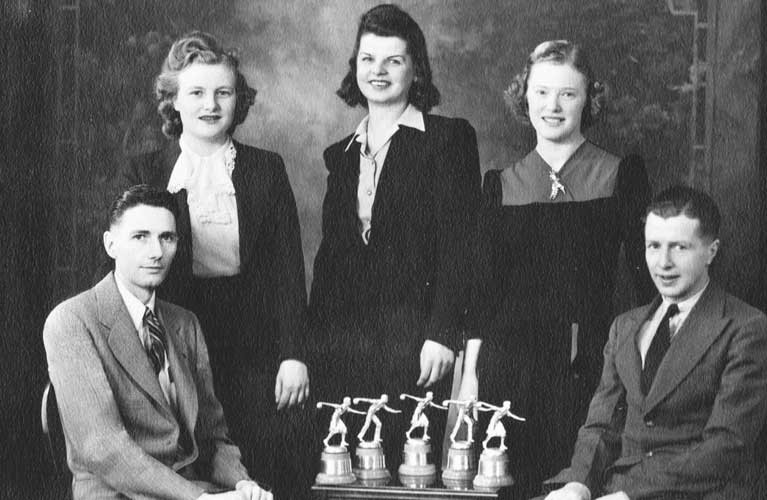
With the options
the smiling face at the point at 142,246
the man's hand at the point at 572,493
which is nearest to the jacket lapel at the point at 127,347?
the smiling face at the point at 142,246

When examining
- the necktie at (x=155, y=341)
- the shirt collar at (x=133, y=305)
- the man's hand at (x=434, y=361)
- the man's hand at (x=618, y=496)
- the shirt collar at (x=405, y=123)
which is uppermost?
the shirt collar at (x=405, y=123)

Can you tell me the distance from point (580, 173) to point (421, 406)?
1185 millimetres

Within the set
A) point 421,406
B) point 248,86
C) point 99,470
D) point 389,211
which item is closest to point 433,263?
point 389,211

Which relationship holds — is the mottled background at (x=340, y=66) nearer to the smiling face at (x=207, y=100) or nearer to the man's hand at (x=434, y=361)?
the smiling face at (x=207, y=100)

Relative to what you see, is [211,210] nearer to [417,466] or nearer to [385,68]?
[385,68]

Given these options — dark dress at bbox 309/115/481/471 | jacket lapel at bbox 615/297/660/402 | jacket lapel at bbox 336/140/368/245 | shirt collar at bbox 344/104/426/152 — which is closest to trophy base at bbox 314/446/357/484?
dark dress at bbox 309/115/481/471

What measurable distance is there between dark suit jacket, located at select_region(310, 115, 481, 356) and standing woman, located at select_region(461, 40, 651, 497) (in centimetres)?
13

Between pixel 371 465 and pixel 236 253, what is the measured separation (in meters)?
1.09

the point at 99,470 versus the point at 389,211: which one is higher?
the point at 389,211

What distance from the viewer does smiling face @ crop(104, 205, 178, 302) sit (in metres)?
4.84

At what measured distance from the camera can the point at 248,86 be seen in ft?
17.5

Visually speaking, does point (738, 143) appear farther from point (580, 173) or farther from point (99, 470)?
point (99, 470)

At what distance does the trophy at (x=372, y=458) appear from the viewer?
16.3ft

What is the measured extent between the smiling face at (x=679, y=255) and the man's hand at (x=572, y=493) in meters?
0.83
